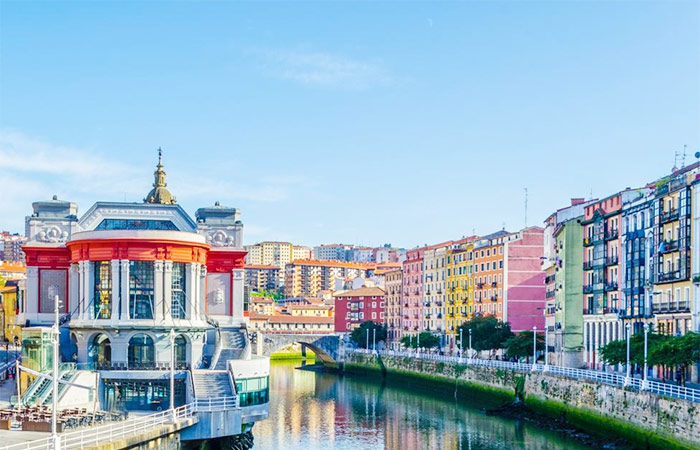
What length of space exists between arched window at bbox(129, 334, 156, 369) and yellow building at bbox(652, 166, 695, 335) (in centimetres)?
3357

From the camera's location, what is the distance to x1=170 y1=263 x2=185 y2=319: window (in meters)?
65.4

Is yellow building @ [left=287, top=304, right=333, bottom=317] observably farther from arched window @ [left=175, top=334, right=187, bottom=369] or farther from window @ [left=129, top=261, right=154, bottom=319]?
window @ [left=129, top=261, right=154, bottom=319]

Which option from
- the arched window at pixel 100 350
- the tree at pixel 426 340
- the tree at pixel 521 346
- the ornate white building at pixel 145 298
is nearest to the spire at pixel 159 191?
the ornate white building at pixel 145 298

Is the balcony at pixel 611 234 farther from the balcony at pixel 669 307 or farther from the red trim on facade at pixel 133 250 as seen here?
the red trim on facade at pixel 133 250

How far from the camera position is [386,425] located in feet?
237

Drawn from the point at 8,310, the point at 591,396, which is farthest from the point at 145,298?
the point at 8,310

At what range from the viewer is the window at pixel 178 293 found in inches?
2576

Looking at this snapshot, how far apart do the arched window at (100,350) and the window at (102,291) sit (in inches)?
56.0

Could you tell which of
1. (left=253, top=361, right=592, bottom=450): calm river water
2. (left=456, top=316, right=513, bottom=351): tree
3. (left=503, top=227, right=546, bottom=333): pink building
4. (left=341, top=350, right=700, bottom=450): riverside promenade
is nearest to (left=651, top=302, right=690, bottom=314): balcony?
(left=341, top=350, right=700, bottom=450): riverside promenade

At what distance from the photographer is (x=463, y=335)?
116438mm

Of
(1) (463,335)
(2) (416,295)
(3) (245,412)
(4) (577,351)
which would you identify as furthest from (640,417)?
(2) (416,295)

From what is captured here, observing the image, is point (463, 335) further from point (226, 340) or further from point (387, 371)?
point (226, 340)

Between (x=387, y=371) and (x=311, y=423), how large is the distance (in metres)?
49.0

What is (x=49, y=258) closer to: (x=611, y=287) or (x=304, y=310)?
(x=611, y=287)
